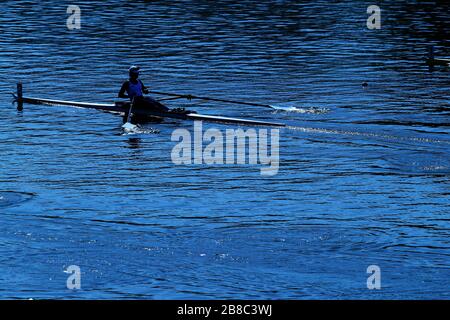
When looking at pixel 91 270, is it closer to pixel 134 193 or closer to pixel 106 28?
pixel 134 193

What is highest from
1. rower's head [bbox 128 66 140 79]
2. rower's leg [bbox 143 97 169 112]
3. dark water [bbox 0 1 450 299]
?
rower's head [bbox 128 66 140 79]

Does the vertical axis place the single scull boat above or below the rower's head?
below

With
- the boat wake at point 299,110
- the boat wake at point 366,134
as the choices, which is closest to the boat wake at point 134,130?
the boat wake at point 366,134

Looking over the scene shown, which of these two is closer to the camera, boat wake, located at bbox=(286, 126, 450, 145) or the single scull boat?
boat wake, located at bbox=(286, 126, 450, 145)

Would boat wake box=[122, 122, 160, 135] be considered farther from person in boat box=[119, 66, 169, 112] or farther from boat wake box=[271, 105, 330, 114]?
boat wake box=[271, 105, 330, 114]

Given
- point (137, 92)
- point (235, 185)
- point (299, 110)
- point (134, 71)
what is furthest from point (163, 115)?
point (235, 185)

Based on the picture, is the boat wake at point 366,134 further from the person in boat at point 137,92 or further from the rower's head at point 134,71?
the rower's head at point 134,71

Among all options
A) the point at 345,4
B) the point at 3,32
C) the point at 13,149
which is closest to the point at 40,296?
the point at 13,149

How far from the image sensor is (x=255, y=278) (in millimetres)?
27828

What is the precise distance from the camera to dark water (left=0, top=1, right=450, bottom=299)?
28.2 m

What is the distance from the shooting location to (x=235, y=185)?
123ft

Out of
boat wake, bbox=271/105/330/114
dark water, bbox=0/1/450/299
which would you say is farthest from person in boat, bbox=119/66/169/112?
boat wake, bbox=271/105/330/114

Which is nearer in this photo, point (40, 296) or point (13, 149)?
point (40, 296)
